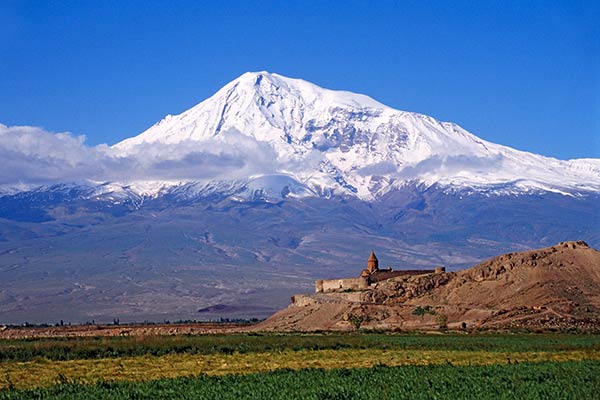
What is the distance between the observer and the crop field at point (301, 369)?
79.7ft

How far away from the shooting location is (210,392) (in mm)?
24047

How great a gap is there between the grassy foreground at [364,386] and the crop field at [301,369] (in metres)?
0.03

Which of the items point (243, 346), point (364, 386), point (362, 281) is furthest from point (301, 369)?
point (362, 281)

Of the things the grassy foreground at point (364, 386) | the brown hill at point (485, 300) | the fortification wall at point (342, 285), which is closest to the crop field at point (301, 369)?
the grassy foreground at point (364, 386)

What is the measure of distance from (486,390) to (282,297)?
153727 mm

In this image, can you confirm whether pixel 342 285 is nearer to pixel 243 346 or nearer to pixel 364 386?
pixel 243 346

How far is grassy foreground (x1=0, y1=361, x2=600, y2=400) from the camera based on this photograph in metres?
23.6

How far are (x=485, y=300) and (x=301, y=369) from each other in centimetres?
4105

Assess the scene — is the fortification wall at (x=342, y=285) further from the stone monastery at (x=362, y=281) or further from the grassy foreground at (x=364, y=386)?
the grassy foreground at (x=364, y=386)

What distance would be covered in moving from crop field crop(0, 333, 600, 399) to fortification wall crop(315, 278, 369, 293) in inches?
1399

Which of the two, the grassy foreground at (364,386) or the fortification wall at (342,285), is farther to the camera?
the fortification wall at (342,285)

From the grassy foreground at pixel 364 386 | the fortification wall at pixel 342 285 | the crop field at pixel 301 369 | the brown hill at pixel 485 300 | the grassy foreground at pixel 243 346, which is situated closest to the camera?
the grassy foreground at pixel 364 386

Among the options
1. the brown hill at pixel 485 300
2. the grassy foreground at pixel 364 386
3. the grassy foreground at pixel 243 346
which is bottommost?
the grassy foreground at pixel 364 386

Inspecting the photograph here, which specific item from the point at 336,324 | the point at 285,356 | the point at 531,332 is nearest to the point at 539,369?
the point at 285,356
